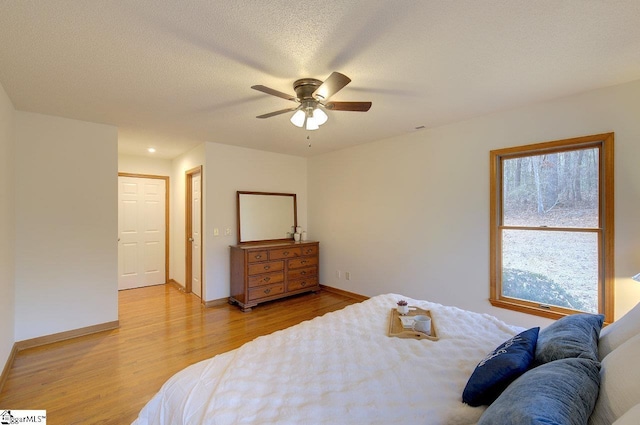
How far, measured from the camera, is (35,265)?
2.91 metres

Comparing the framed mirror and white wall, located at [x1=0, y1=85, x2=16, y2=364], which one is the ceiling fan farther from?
the framed mirror

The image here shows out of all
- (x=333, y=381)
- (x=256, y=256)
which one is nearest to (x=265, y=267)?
(x=256, y=256)

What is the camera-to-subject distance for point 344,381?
1311mm

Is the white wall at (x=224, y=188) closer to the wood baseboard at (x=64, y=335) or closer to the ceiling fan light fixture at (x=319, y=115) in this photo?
the wood baseboard at (x=64, y=335)

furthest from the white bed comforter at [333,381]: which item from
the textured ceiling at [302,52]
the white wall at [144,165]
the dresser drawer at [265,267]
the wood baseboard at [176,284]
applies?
the white wall at [144,165]

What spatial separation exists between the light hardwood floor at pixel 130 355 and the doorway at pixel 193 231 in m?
0.38

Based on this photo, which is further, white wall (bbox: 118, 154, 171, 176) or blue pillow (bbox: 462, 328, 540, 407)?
white wall (bbox: 118, 154, 171, 176)

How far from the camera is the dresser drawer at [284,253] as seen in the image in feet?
13.9

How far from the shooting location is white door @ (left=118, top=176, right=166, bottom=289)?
495cm

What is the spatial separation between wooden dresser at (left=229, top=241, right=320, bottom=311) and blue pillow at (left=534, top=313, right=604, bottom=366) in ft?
11.0

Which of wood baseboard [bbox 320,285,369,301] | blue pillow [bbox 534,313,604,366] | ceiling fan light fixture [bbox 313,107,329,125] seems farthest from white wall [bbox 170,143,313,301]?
blue pillow [bbox 534,313,604,366]

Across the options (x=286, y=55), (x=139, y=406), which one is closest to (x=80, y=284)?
(x=139, y=406)

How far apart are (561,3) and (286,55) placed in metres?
1.55

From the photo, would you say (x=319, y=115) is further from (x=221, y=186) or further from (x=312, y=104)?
(x=221, y=186)
